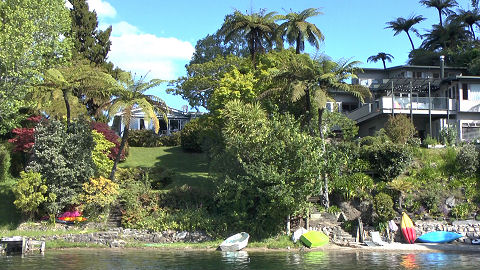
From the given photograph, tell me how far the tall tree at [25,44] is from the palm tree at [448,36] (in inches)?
1997

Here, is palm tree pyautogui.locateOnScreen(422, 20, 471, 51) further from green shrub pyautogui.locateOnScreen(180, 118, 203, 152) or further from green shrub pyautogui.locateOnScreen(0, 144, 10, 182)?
green shrub pyautogui.locateOnScreen(0, 144, 10, 182)

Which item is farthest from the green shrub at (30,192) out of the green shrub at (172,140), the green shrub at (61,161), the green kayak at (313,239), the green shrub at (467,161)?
the green shrub at (467,161)

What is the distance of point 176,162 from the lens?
143ft

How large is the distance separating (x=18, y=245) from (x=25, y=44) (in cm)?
1236

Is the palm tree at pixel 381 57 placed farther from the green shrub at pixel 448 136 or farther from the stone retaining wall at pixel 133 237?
the stone retaining wall at pixel 133 237

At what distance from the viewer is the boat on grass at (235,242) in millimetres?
25656

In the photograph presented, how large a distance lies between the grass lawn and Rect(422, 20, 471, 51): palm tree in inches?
1563

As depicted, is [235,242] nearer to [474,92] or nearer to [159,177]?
[159,177]

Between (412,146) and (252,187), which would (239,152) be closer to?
(252,187)

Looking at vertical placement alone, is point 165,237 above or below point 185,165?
below

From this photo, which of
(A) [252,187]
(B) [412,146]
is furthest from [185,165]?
(B) [412,146]

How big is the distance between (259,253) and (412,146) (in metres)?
15.5

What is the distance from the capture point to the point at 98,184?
29578 millimetres

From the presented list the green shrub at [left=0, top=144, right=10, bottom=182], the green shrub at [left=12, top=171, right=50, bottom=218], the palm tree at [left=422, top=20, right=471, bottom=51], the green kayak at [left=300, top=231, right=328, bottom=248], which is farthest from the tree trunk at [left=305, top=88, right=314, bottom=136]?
the palm tree at [left=422, top=20, right=471, bottom=51]
